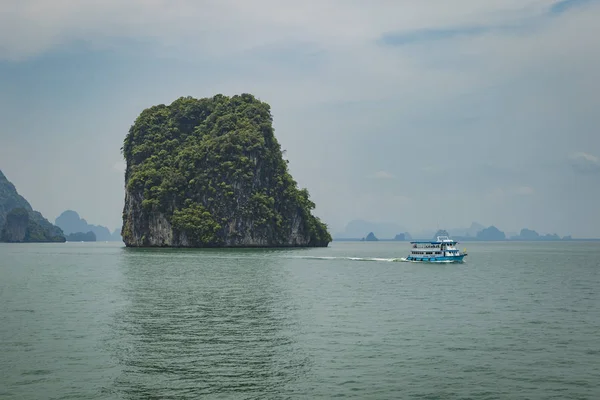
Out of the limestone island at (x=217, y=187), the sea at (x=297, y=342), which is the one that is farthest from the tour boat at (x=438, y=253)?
the limestone island at (x=217, y=187)

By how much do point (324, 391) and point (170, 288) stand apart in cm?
3244

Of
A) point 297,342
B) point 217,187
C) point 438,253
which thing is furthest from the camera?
point 217,187

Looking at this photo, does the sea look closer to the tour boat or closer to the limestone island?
the tour boat

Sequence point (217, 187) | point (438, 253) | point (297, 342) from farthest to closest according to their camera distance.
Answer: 1. point (217, 187)
2. point (438, 253)
3. point (297, 342)

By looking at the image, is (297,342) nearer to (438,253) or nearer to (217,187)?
(438,253)

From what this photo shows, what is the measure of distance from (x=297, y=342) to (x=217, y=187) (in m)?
122

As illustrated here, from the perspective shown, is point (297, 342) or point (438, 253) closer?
point (297, 342)

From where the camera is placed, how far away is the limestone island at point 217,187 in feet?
481

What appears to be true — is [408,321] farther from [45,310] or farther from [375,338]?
[45,310]

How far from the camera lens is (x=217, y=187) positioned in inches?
5797

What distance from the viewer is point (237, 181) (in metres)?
147

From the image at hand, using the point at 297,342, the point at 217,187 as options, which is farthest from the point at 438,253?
the point at 217,187

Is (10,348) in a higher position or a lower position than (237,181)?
lower

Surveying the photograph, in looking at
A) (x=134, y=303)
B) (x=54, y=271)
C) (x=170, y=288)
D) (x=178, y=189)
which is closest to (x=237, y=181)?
(x=178, y=189)
